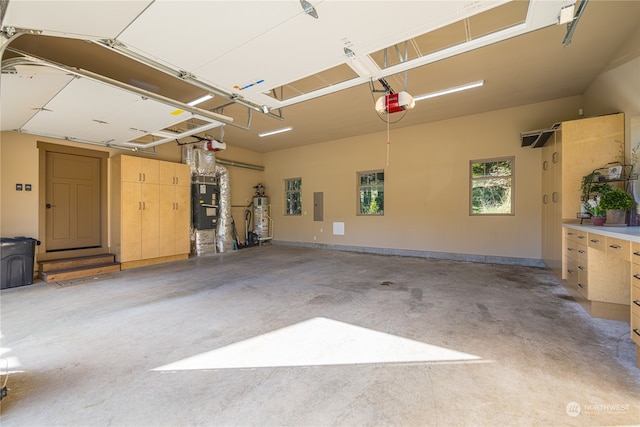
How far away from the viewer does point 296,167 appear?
30.7ft

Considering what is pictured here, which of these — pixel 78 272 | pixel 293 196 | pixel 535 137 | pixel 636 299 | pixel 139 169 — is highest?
pixel 535 137

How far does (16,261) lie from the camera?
14.1 feet

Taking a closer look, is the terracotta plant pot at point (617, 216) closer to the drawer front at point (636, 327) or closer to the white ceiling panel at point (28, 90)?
the drawer front at point (636, 327)

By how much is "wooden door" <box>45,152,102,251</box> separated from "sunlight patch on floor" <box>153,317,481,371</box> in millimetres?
5335

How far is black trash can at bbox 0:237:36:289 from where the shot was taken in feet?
13.7

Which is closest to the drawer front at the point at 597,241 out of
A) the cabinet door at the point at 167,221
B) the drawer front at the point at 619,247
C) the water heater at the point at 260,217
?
the drawer front at the point at 619,247

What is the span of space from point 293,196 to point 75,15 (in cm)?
781

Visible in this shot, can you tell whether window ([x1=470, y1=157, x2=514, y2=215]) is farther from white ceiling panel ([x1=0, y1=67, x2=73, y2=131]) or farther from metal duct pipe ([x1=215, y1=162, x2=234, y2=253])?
white ceiling panel ([x1=0, y1=67, x2=73, y2=131])

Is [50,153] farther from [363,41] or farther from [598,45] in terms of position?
[598,45]

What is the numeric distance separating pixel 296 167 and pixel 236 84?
6.42 metres

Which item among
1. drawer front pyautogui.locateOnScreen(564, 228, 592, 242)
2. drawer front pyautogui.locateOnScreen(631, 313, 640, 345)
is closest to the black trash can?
drawer front pyautogui.locateOnScreen(631, 313, 640, 345)

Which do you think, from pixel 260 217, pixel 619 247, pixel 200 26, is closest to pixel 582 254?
pixel 619 247

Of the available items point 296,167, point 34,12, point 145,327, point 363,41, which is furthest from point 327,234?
point 34,12

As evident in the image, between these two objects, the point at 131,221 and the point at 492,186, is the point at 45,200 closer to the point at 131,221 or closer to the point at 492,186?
the point at 131,221
